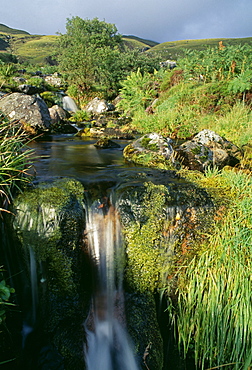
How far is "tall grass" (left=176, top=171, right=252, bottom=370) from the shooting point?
2488 millimetres

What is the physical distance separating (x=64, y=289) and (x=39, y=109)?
8.05 meters

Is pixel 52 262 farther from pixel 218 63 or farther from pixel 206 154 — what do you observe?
pixel 218 63

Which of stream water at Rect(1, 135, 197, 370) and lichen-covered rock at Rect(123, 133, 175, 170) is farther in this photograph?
lichen-covered rock at Rect(123, 133, 175, 170)

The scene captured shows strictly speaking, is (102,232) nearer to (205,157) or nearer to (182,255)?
(182,255)

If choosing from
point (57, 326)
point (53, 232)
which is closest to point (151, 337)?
point (57, 326)

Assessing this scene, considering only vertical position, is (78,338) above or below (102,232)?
below

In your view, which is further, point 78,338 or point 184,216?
point 184,216

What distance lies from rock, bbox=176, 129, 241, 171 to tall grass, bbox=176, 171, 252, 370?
3249mm

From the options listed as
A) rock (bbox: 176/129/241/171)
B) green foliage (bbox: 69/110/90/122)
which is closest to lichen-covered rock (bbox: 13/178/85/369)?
rock (bbox: 176/129/241/171)

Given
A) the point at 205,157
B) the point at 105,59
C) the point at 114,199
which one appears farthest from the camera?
the point at 105,59

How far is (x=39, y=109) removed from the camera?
9.29m

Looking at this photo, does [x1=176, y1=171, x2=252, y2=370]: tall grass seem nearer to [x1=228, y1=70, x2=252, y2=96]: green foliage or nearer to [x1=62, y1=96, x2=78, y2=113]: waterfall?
[x1=228, y1=70, x2=252, y2=96]: green foliage

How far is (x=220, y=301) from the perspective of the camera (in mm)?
2609

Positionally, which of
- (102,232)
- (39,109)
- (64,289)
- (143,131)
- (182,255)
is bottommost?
(64,289)
